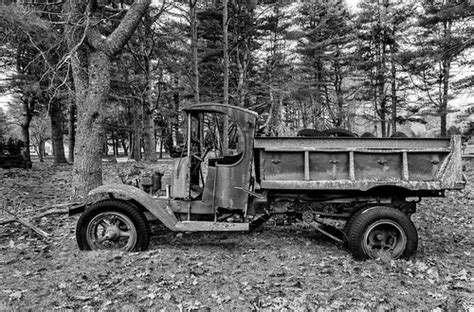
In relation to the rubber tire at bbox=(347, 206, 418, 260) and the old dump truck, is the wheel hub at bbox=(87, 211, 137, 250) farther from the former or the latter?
the rubber tire at bbox=(347, 206, 418, 260)

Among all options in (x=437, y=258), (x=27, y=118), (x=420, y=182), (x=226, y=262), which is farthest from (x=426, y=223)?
(x=27, y=118)

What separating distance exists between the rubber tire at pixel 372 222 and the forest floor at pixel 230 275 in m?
0.15

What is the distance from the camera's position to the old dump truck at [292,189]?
15.2 ft

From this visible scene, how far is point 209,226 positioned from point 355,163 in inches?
90.7

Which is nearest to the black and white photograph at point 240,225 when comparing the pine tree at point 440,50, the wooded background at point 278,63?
the wooded background at point 278,63

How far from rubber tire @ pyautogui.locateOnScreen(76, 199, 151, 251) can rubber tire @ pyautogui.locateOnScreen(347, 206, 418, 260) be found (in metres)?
2.96

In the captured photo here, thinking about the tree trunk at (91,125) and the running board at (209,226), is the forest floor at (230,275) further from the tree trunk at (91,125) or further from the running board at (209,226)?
the tree trunk at (91,125)

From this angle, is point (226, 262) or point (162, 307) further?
point (226, 262)

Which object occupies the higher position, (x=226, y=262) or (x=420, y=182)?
(x=420, y=182)

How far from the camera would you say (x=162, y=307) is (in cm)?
345

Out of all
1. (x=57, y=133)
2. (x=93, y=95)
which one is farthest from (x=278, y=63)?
(x=93, y=95)

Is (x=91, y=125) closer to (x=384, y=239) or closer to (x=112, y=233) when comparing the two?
(x=112, y=233)

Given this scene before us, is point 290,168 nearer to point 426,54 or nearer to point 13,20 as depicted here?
point 13,20

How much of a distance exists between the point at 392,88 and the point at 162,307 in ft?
74.6
